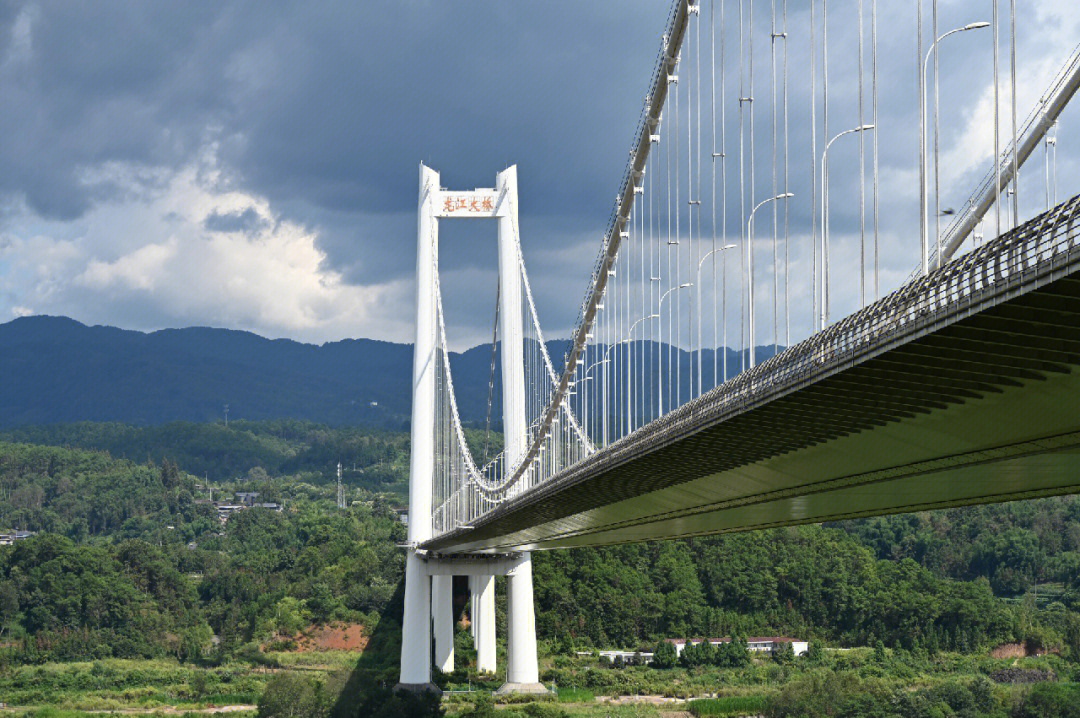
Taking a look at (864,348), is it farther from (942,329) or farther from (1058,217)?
(1058,217)

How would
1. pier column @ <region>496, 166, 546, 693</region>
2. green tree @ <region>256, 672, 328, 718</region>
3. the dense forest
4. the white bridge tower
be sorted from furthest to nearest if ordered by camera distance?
the dense forest → green tree @ <region>256, 672, 328, 718</region> → the white bridge tower → pier column @ <region>496, 166, 546, 693</region>

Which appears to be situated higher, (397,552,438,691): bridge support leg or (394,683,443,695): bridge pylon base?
(397,552,438,691): bridge support leg

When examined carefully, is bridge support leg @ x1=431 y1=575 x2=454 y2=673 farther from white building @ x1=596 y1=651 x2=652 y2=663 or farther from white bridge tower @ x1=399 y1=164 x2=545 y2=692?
white building @ x1=596 y1=651 x2=652 y2=663

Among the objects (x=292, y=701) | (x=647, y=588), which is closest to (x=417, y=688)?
(x=292, y=701)

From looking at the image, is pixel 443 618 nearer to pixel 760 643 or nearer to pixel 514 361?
pixel 514 361

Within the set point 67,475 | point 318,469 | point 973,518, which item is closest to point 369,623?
point 973,518

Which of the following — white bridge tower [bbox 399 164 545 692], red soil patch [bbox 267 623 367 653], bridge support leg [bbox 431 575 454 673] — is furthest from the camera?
red soil patch [bbox 267 623 367 653]

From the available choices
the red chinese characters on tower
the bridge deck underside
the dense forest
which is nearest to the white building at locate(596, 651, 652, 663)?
the dense forest

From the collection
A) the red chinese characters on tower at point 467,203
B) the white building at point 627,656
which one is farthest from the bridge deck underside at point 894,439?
the white building at point 627,656
